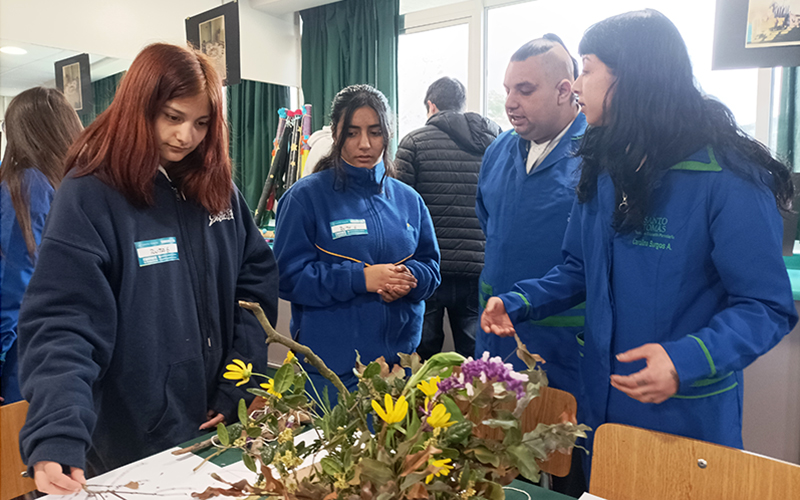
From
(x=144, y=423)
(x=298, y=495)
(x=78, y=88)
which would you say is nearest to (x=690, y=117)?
(x=298, y=495)

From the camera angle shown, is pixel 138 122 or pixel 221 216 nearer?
pixel 138 122

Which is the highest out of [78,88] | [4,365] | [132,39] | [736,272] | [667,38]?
[132,39]

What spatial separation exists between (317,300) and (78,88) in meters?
2.04

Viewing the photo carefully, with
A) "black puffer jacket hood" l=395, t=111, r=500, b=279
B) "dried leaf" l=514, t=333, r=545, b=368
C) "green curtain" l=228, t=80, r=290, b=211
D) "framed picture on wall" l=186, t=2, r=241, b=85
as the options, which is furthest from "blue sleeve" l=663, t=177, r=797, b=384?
"green curtain" l=228, t=80, r=290, b=211

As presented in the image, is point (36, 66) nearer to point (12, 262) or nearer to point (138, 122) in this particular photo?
point (12, 262)

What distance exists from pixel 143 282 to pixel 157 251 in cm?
7

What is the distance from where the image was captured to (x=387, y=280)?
5.22 feet

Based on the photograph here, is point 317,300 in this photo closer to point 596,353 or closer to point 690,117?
point 596,353

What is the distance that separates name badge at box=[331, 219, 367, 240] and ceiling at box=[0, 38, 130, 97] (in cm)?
152

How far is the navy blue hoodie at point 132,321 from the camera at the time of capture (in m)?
0.89

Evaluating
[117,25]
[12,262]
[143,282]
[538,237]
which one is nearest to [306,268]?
[143,282]

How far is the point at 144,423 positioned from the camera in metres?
1.10

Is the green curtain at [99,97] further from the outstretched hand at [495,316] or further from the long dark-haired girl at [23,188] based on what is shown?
the outstretched hand at [495,316]

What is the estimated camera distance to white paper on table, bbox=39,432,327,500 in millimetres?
903
